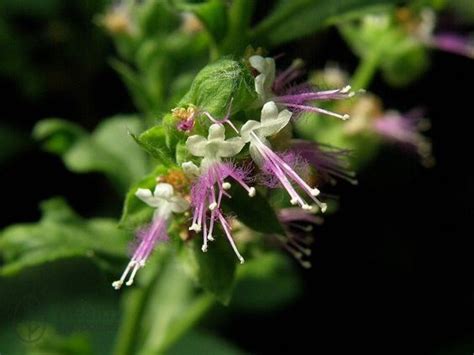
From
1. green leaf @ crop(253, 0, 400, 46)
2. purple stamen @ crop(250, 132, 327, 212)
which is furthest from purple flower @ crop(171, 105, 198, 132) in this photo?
green leaf @ crop(253, 0, 400, 46)

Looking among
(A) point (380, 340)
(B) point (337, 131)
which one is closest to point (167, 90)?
(B) point (337, 131)

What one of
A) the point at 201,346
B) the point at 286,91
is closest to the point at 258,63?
the point at 286,91

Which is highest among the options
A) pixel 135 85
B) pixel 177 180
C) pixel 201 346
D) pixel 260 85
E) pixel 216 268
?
Answer: pixel 135 85

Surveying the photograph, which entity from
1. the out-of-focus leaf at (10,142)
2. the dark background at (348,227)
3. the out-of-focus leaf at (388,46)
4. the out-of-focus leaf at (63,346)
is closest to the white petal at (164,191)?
the out-of-focus leaf at (63,346)

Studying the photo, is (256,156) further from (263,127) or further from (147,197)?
(147,197)

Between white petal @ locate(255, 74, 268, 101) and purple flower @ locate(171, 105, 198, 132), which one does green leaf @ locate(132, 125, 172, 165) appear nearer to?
purple flower @ locate(171, 105, 198, 132)
